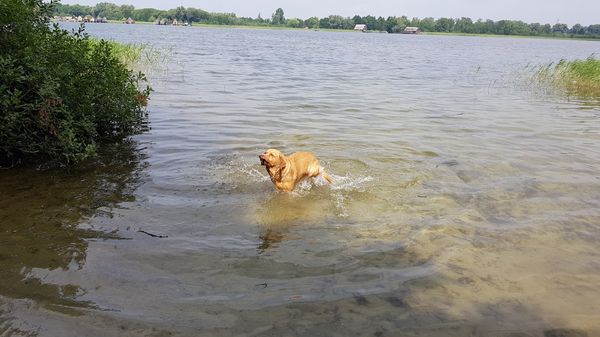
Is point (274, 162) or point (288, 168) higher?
point (274, 162)

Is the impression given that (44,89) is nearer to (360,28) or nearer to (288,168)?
(288,168)

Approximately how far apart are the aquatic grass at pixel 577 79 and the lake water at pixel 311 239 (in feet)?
38.6

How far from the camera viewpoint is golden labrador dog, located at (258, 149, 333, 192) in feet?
21.6

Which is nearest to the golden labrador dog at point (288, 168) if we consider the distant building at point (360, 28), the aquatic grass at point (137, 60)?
the aquatic grass at point (137, 60)

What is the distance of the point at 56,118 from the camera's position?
758cm

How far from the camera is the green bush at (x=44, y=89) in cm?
699

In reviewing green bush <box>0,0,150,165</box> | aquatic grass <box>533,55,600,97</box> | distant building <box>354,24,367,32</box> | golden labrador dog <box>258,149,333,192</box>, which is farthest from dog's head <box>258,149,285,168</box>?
distant building <box>354,24,367,32</box>

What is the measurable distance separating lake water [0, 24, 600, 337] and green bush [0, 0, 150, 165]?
47cm

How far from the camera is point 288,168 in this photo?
6930 mm

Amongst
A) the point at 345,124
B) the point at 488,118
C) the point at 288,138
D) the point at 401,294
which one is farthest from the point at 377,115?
the point at 401,294

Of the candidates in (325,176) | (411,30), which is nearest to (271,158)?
(325,176)

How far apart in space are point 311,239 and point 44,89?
470 cm

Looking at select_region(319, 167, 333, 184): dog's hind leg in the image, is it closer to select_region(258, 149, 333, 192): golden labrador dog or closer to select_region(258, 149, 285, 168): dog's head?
select_region(258, 149, 333, 192): golden labrador dog

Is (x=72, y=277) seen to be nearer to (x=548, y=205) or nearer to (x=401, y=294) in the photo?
(x=401, y=294)
